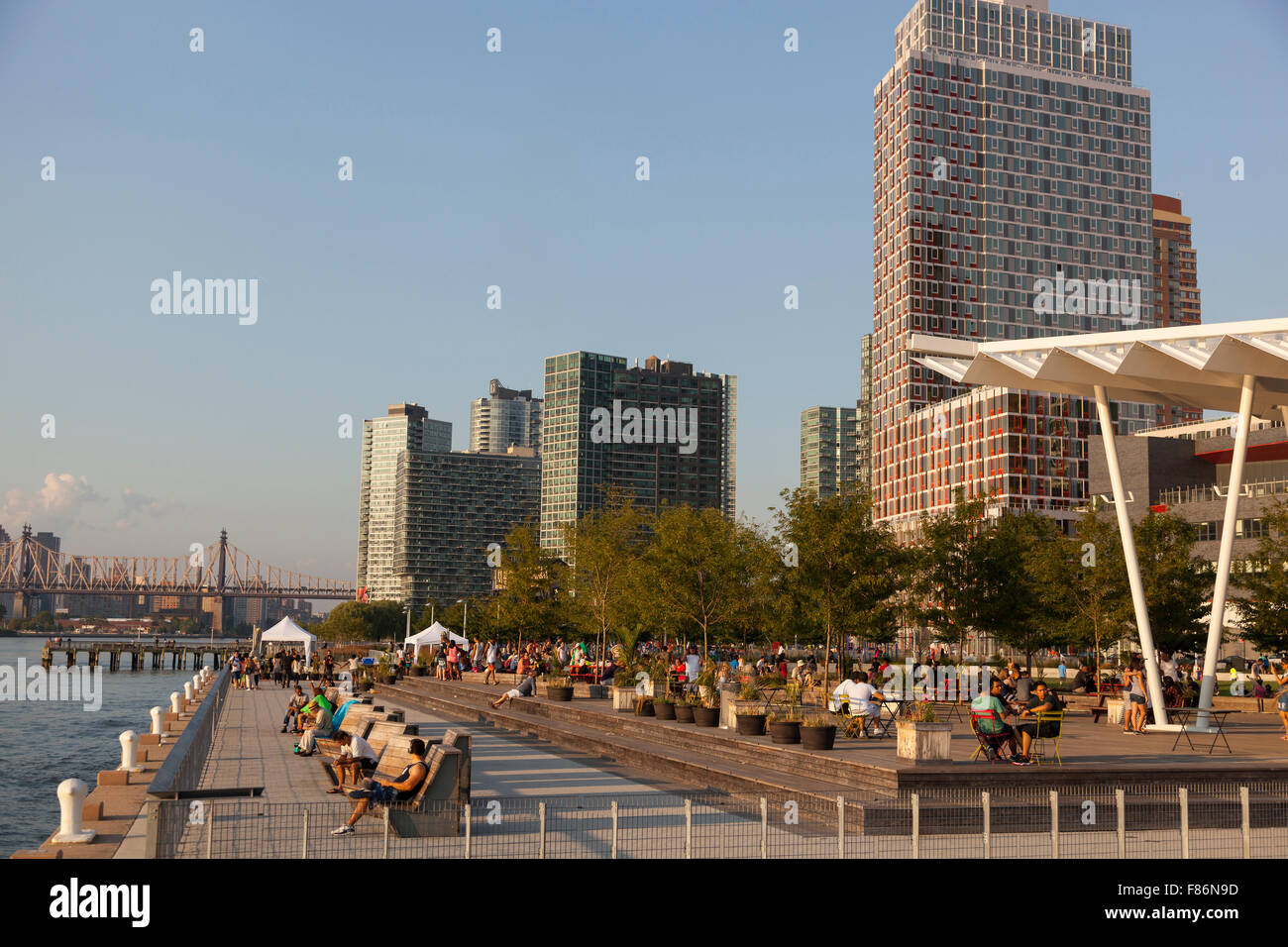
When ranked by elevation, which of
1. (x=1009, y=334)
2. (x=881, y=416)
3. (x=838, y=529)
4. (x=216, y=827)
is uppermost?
(x=1009, y=334)

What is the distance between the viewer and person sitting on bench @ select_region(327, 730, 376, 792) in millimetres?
15344

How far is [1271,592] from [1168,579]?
206 inches

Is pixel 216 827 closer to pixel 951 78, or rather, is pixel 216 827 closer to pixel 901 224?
pixel 901 224

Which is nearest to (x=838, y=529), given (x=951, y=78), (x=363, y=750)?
(x=363, y=750)

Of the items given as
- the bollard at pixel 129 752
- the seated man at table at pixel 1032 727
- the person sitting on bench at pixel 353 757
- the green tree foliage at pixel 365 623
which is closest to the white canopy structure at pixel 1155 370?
the seated man at table at pixel 1032 727

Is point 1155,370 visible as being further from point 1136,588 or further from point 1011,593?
point 1011,593

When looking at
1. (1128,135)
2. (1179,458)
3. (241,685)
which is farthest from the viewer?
(1128,135)

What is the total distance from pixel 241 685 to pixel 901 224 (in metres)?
124

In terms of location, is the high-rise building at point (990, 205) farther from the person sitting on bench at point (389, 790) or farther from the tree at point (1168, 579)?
the person sitting on bench at point (389, 790)

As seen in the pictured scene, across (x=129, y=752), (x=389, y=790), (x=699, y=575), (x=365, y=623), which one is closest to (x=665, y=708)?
(x=129, y=752)

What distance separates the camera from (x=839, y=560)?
34.8 m

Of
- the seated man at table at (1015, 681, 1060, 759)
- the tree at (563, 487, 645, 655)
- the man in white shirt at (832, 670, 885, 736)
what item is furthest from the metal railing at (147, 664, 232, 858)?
the tree at (563, 487, 645, 655)
